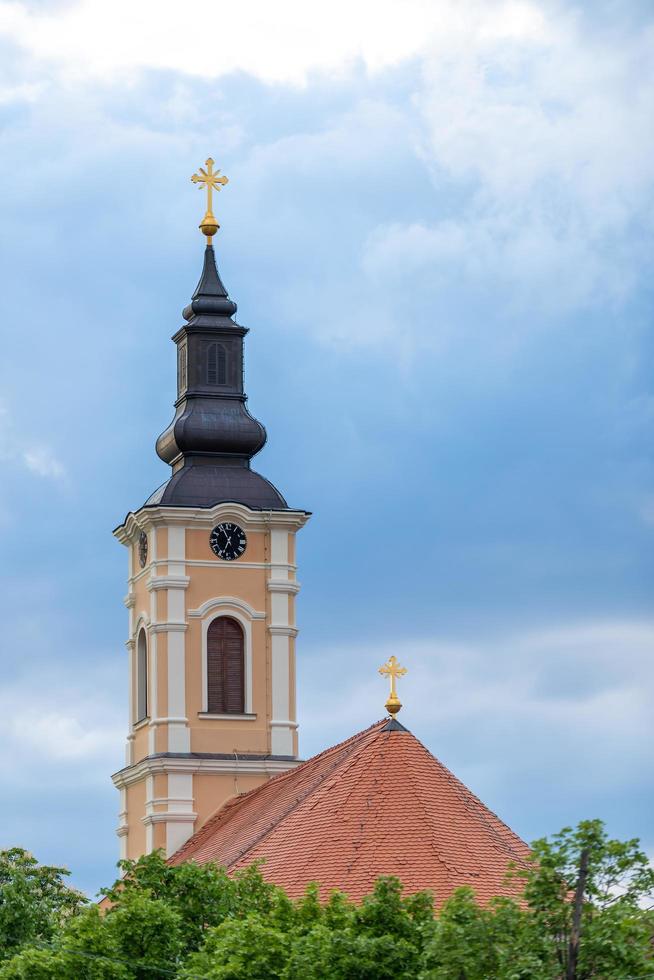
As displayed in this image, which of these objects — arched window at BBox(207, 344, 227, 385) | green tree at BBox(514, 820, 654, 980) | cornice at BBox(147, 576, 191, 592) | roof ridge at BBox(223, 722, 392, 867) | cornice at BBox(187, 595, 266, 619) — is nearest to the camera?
green tree at BBox(514, 820, 654, 980)

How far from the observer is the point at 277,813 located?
49.5 meters

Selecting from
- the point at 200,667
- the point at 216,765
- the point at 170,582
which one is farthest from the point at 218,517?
the point at 216,765

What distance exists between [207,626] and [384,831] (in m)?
15.8

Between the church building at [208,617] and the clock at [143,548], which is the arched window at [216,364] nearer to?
the church building at [208,617]

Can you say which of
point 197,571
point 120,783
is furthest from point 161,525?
point 120,783

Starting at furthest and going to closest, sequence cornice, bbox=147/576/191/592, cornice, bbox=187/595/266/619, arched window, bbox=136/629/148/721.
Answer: arched window, bbox=136/629/148/721 < cornice, bbox=187/595/266/619 < cornice, bbox=147/576/191/592

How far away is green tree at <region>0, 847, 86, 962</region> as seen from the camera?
1736 inches

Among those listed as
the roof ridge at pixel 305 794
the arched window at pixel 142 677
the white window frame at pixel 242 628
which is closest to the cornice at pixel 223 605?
the white window frame at pixel 242 628

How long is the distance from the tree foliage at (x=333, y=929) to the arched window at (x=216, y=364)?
16.7 metres

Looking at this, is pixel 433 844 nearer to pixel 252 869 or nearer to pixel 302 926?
pixel 252 869

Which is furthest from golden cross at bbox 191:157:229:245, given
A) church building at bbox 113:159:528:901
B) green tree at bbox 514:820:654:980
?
green tree at bbox 514:820:654:980

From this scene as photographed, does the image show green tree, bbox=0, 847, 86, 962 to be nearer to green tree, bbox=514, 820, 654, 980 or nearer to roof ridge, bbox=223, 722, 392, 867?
roof ridge, bbox=223, 722, 392, 867

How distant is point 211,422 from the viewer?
6053 centimetres

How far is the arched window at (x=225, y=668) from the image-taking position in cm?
5884
